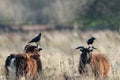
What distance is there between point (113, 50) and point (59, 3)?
29.2 meters

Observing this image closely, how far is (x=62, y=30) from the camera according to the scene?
33906 millimetres

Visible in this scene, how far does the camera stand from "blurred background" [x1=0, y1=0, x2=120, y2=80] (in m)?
14.6

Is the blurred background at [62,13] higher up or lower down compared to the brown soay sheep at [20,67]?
higher up

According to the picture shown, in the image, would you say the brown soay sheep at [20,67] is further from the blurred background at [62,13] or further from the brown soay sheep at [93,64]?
the blurred background at [62,13]

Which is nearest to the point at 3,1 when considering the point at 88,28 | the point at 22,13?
the point at 22,13

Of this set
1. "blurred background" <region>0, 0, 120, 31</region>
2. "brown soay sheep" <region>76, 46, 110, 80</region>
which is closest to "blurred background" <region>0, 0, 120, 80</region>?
"blurred background" <region>0, 0, 120, 31</region>

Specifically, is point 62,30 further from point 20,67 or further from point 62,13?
point 20,67

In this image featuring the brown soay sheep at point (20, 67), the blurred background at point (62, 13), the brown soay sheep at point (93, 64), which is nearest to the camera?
the brown soay sheep at point (20, 67)

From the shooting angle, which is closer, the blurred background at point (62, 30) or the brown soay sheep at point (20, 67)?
the brown soay sheep at point (20, 67)

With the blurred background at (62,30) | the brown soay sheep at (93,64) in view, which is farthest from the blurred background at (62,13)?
the brown soay sheep at (93,64)

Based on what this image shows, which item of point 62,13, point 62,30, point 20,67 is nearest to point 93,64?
point 20,67

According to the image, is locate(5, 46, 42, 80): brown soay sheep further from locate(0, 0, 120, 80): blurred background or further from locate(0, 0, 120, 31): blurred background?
locate(0, 0, 120, 31): blurred background

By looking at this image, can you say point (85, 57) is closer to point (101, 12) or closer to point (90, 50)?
point (90, 50)

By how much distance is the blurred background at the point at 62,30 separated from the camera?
14585 mm
